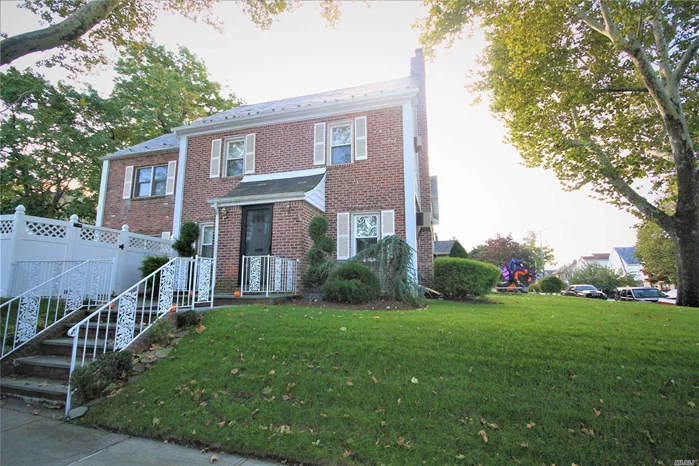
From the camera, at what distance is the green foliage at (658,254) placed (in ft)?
100

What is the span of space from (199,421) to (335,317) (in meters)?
2.98

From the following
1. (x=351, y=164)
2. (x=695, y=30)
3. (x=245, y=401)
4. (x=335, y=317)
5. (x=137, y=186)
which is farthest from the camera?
(x=137, y=186)

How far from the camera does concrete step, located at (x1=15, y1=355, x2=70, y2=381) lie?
4.80 metres

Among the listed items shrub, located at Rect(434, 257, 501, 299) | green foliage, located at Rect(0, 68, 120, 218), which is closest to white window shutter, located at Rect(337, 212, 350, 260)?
shrub, located at Rect(434, 257, 501, 299)

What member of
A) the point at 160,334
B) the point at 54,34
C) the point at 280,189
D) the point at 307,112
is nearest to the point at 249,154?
the point at 307,112

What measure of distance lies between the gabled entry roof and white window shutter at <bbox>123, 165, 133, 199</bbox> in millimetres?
6205

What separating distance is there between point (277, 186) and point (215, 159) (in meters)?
3.65

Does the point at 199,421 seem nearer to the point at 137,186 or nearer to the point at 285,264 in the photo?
the point at 285,264

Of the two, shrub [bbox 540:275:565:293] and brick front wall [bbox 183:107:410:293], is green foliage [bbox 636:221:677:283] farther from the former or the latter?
brick front wall [bbox 183:107:410:293]

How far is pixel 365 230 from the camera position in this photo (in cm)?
1085

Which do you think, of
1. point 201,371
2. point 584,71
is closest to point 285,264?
point 201,371

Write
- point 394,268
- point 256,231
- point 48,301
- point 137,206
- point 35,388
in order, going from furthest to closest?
point 137,206, point 256,231, point 394,268, point 48,301, point 35,388

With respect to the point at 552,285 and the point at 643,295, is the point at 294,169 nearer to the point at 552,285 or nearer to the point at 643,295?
the point at 552,285

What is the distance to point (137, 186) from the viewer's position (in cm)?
1458
